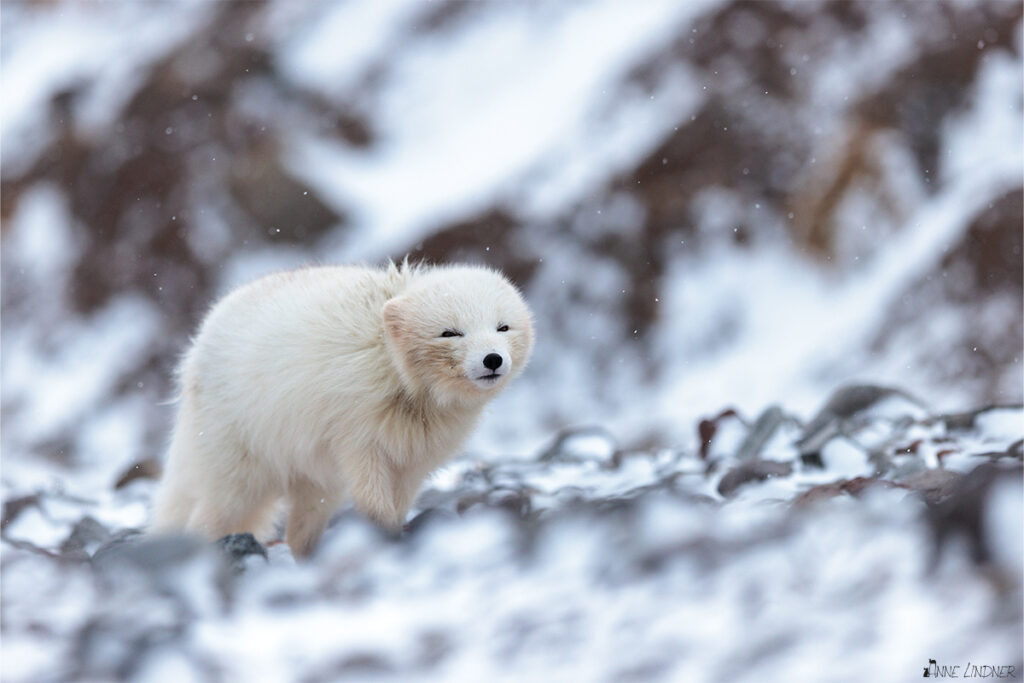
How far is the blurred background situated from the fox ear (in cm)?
588

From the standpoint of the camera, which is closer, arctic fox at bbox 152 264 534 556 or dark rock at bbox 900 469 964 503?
dark rock at bbox 900 469 964 503

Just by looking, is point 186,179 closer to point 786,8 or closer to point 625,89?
point 625,89

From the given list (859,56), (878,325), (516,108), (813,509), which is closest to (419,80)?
(516,108)

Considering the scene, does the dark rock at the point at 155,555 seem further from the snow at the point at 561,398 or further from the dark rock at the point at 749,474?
the dark rock at the point at 749,474

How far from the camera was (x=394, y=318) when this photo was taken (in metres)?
5.42

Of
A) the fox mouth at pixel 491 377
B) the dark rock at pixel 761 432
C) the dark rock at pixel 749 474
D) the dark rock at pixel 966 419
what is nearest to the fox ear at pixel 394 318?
the fox mouth at pixel 491 377

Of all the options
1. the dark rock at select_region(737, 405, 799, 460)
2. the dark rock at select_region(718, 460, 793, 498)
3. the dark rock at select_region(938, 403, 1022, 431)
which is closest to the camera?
the dark rock at select_region(718, 460, 793, 498)

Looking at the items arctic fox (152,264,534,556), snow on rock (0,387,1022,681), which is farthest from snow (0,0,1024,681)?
arctic fox (152,264,534,556)

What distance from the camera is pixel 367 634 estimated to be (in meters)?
4.13

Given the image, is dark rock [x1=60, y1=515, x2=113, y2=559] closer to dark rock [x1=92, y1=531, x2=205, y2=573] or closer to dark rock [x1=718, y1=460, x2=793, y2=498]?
dark rock [x1=92, y1=531, x2=205, y2=573]

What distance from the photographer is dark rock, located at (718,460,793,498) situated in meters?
5.98

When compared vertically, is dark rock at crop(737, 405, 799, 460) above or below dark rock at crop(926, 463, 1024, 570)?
above

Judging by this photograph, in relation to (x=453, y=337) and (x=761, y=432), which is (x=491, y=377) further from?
(x=761, y=432)

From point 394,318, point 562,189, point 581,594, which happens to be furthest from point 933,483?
point 562,189
